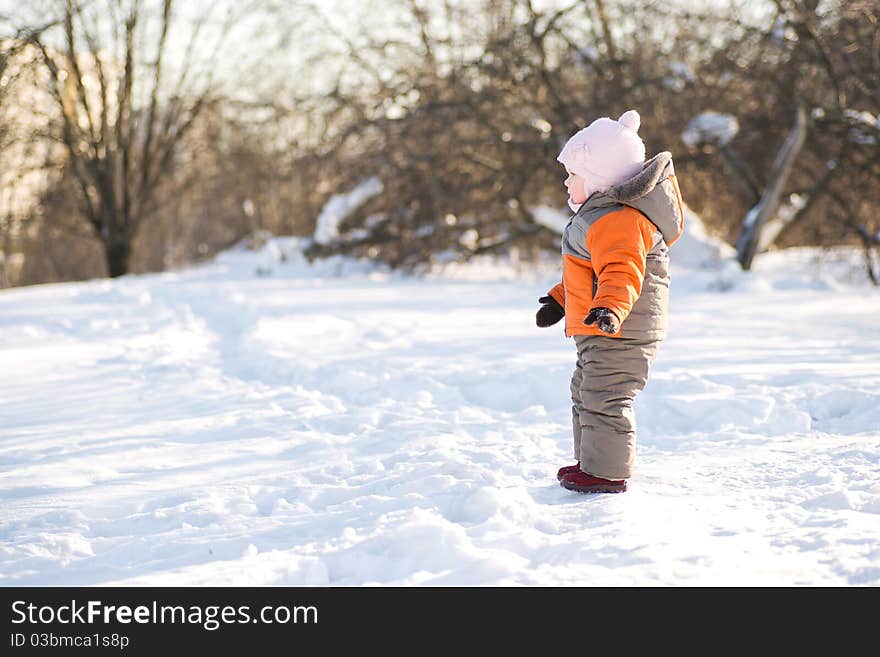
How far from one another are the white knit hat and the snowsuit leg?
55 cm

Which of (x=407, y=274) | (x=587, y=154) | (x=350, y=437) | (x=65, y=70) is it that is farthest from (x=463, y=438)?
(x=65, y=70)

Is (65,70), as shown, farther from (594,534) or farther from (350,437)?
(594,534)

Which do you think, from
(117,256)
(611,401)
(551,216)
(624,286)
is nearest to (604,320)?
(624,286)

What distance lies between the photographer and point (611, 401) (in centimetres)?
283

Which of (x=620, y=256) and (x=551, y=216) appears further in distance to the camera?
(x=551, y=216)

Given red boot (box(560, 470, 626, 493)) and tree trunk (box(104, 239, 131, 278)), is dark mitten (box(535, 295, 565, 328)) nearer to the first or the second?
red boot (box(560, 470, 626, 493))

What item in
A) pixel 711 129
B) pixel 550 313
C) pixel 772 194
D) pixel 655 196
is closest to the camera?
pixel 655 196

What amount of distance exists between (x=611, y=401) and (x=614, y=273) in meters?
0.44

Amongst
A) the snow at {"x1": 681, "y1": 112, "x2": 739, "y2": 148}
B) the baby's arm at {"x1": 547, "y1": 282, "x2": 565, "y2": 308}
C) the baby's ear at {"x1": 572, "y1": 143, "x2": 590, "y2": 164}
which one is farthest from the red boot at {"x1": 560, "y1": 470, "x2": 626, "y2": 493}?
the snow at {"x1": 681, "y1": 112, "x2": 739, "y2": 148}

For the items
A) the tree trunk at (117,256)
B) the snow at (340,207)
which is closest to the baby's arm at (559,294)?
the snow at (340,207)

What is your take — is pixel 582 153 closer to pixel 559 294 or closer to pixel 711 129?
pixel 559 294

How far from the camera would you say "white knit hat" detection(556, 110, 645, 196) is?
287cm

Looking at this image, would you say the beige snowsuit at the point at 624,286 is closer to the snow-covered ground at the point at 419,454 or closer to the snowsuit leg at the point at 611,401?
the snowsuit leg at the point at 611,401

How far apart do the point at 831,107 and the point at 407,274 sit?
5351 mm
